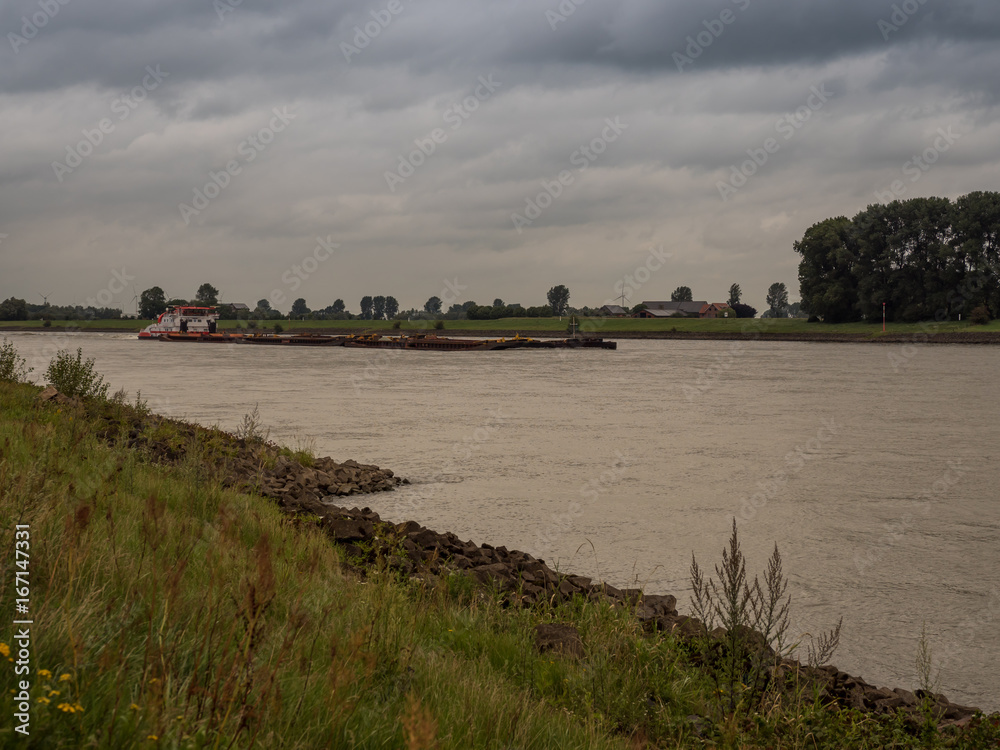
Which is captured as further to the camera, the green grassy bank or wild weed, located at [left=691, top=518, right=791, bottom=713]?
wild weed, located at [left=691, top=518, right=791, bottom=713]

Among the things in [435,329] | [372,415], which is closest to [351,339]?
[435,329]

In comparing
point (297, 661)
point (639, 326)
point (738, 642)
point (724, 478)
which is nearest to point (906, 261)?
point (639, 326)

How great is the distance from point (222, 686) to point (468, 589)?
628 centimetres

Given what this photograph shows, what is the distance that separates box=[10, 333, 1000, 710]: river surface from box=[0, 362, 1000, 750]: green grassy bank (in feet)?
10.7

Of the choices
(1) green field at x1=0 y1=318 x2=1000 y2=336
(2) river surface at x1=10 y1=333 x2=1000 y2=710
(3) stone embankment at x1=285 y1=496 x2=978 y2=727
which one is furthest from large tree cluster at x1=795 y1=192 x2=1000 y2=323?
(3) stone embankment at x1=285 y1=496 x2=978 y2=727

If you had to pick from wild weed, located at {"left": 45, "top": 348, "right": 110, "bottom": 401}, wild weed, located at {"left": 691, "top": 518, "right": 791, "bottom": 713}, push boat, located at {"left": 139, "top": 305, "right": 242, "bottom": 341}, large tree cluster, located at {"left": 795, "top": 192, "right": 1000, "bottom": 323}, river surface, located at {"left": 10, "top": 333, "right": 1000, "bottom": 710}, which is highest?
large tree cluster, located at {"left": 795, "top": 192, "right": 1000, "bottom": 323}

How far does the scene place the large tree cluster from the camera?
3935 inches

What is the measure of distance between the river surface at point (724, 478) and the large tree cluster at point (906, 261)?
6276cm

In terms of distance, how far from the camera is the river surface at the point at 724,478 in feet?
35.7

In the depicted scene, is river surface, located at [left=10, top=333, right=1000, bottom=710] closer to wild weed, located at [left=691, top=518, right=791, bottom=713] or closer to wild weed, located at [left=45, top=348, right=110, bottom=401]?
wild weed, located at [left=691, top=518, right=791, bottom=713]

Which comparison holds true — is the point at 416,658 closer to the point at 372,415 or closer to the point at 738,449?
the point at 738,449

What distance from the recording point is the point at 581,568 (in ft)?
40.4

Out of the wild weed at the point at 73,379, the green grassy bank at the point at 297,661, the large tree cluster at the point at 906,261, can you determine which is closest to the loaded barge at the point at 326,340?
the large tree cluster at the point at 906,261

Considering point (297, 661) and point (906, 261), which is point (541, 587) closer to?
point (297, 661)
